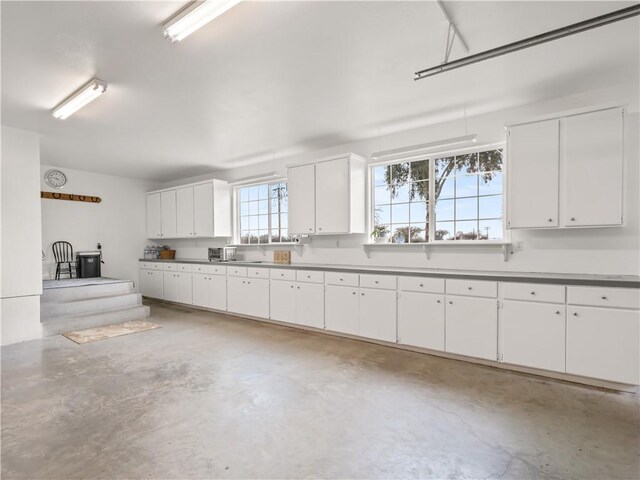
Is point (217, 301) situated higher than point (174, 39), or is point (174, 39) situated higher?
point (174, 39)

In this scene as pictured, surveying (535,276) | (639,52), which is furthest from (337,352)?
(639,52)

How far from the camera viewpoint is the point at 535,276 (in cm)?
322

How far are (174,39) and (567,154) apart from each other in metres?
3.58

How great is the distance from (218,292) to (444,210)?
4.07m

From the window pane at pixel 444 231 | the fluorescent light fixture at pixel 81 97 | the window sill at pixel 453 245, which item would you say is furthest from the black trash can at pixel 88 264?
the window pane at pixel 444 231

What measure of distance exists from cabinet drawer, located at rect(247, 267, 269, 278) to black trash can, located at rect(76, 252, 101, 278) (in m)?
3.56

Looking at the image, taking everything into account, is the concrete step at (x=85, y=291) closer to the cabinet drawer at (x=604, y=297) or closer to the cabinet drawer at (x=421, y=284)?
the cabinet drawer at (x=421, y=284)

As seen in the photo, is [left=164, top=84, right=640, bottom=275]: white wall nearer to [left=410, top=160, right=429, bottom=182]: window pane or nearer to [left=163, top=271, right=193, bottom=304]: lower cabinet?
[left=410, top=160, right=429, bottom=182]: window pane

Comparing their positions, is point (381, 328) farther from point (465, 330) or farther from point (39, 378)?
point (39, 378)

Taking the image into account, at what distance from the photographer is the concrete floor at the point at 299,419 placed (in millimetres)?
1913

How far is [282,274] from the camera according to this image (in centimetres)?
503

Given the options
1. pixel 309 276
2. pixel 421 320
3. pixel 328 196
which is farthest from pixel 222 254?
pixel 421 320

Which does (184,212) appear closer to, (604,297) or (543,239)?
(543,239)

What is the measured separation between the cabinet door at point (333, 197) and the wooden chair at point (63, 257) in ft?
17.0
